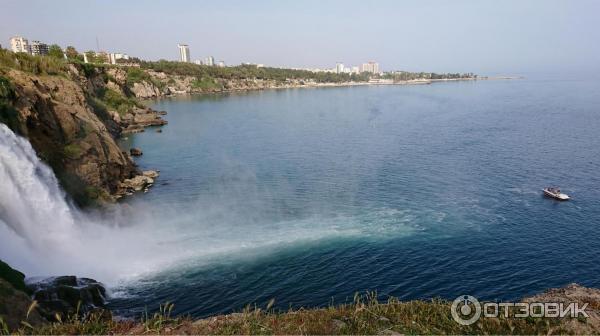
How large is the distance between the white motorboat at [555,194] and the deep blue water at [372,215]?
78cm

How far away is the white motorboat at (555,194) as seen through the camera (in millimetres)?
44281

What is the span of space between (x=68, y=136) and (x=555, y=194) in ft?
180

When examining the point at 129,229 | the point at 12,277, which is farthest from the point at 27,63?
the point at 12,277

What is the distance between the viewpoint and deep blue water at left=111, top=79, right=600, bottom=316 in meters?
28.5

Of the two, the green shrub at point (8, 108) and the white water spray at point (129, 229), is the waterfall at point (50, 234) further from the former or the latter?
the green shrub at point (8, 108)

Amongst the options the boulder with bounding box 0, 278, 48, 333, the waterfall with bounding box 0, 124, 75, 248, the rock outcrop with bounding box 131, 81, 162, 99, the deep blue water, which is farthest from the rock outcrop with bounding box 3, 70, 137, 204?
the rock outcrop with bounding box 131, 81, 162, 99

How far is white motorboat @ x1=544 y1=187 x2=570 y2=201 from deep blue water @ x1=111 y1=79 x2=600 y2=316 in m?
0.78

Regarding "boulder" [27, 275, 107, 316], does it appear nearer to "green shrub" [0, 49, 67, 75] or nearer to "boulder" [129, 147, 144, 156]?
"green shrub" [0, 49, 67, 75]

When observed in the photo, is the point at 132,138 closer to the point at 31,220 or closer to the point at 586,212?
the point at 31,220

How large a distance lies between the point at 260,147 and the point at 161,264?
46.9 m

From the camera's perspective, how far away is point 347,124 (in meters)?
103

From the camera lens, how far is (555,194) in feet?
146

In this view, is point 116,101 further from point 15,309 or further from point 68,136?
point 15,309

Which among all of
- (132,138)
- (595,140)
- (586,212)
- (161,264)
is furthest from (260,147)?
(595,140)
